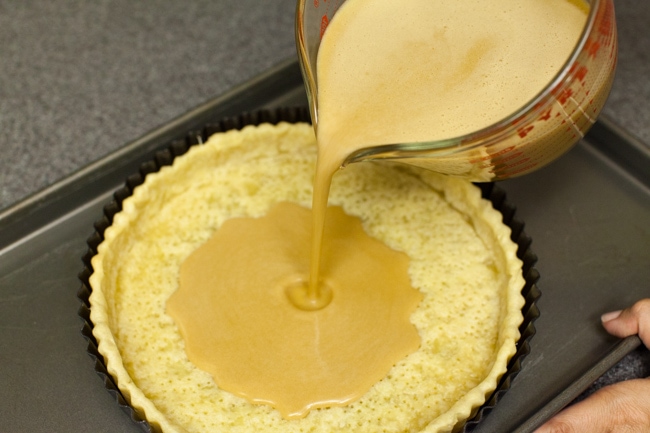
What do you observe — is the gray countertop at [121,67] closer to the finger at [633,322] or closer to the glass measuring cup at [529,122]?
the finger at [633,322]

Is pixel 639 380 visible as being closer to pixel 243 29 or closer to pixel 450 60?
pixel 450 60

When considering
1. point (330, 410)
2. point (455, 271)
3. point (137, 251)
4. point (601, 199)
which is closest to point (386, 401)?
point (330, 410)

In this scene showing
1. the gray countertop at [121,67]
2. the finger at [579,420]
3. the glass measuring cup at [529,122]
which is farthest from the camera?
the gray countertop at [121,67]

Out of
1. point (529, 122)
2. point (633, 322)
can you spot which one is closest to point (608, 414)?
point (633, 322)

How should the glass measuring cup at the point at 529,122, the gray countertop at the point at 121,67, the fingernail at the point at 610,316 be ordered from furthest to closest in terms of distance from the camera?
the gray countertop at the point at 121,67
the fingernail at the point at 610,316
the glass measuring cup at the point at 529,122

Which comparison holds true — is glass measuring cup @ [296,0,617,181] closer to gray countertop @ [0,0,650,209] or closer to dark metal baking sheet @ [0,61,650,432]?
dark metal baking sheet @ [0,61,650,432]

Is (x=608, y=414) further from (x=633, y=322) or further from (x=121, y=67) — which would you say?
(x=121, y=67)

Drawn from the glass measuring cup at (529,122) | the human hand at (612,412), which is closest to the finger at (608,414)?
the human hand at (612,412)
